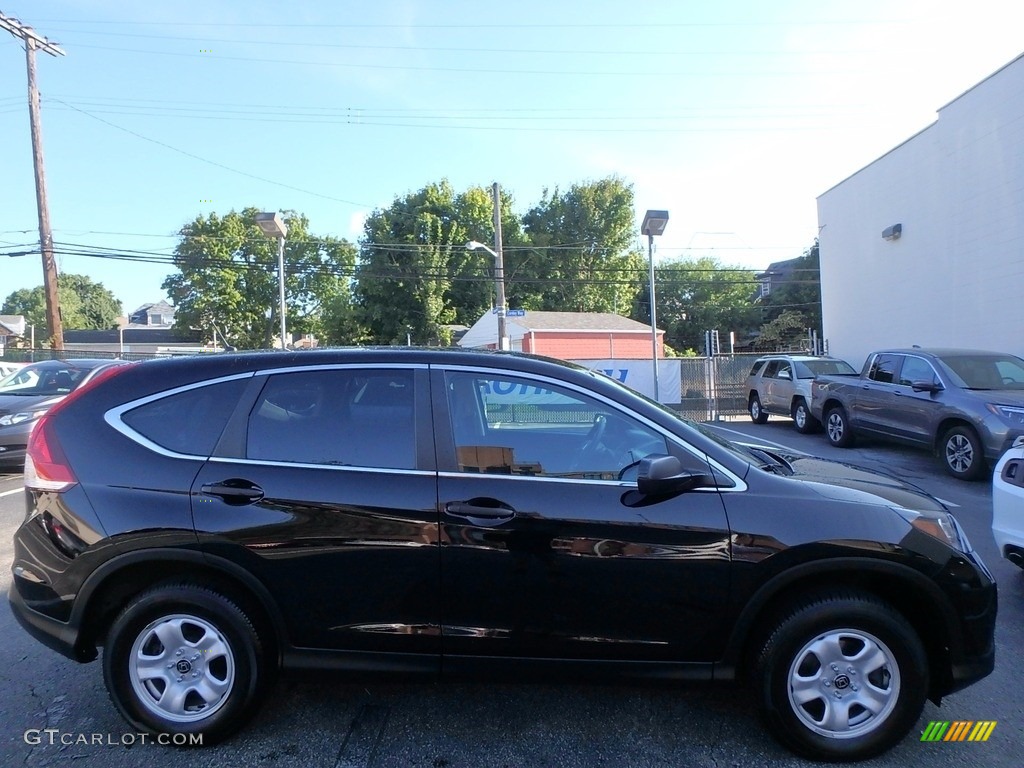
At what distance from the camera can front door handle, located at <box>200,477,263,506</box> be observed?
291 cm

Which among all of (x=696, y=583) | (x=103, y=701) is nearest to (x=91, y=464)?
(x=103, y=701)

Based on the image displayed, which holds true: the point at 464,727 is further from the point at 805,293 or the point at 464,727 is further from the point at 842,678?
the point at 805,293

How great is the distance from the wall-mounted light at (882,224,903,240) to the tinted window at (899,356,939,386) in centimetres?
1018

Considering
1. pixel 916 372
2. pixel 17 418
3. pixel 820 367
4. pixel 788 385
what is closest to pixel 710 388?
pixel 820 367

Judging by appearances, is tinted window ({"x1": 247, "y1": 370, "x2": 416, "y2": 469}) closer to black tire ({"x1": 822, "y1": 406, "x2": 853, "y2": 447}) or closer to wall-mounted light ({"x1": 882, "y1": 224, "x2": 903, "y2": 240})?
black tire ({"x1": 822, "y1": 406, "x2": 853, "y2": 447})

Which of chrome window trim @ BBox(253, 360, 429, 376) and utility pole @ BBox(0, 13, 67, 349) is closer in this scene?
chrome window trim @ BBox(253, 360, 429, 376)

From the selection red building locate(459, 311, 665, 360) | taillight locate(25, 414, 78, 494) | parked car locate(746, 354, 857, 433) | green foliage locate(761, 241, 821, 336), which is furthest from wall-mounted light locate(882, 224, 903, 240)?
green foliage locate(761, 241, 821, 336)

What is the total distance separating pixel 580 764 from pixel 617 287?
48984mm

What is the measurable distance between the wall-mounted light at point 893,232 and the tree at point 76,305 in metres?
88.9

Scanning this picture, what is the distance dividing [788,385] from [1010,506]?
10.1 meters

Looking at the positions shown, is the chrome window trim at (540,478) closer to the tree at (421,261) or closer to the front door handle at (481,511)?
the front door handle at (481,511)

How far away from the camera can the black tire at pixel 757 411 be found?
15.7 metres

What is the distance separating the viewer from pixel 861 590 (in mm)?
2873

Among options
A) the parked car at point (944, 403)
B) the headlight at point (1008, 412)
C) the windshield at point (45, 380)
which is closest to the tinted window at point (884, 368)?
the parked car at point (944, 403)
